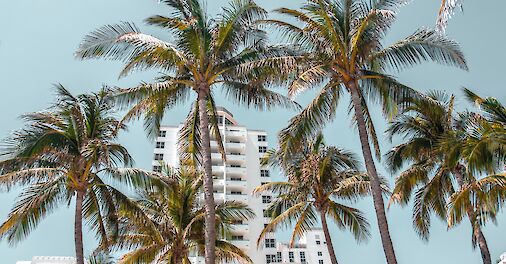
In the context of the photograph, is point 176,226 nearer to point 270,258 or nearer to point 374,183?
point 374,183

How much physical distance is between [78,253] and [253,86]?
338 inches

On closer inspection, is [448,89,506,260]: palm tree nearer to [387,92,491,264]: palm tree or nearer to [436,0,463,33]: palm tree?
[387,92,491,264]: palm tree

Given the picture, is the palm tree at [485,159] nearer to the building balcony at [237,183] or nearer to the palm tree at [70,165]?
the palm tree at [70,165]

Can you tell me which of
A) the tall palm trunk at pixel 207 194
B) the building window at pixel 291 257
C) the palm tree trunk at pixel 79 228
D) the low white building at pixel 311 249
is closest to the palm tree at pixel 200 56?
the tall palm trunk at pixel 207 194

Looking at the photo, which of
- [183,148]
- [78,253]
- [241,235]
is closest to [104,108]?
[183,148]

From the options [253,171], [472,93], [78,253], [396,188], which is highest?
[253,171]

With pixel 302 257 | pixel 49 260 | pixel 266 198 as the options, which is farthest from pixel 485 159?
pixel 302 257

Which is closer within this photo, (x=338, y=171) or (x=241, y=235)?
(x=338, y=171)

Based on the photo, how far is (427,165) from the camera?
2411 cm

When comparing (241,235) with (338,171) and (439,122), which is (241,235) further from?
(439,122)

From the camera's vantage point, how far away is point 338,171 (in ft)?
88.8

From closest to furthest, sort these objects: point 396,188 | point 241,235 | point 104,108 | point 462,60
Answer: point 462,60
point 104,108
point 396,188
point 241,235

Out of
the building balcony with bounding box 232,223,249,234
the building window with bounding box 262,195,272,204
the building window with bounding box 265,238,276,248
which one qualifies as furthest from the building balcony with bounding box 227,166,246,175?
the building window with bounding box 265,238,276,248

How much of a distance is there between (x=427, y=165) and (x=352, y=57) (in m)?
8.92
